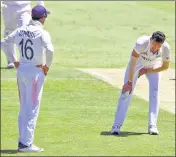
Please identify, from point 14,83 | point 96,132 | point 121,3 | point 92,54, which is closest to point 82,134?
point 96,132

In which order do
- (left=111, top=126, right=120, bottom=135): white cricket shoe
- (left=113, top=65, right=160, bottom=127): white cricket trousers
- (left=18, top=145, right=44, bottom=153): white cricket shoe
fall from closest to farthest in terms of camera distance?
(left=18, top=145, right=44, bottom=153): white cricket shoe, (left=111, top=126, right=120, bottom=135): white cricket shoe, (left=113, top=65, right=160, bottom=127): white cricket trousers

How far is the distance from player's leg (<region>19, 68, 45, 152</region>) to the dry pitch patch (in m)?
4.63

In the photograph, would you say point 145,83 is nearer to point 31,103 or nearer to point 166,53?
point 166,53

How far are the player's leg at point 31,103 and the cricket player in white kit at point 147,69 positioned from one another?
2061 mm

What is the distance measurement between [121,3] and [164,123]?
2014 cm

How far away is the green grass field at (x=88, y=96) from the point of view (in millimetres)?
12617

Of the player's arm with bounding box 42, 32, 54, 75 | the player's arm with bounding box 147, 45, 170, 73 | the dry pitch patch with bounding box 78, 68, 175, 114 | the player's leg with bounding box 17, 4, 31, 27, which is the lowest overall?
the dry pitch patch with bounding box 78, 68, 175, 114

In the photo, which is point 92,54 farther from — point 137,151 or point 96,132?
point 137,151

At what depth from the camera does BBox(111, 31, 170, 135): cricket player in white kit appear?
13278 millimetres

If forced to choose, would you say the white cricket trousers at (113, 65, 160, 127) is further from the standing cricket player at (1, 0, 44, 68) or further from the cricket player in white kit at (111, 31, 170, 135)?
the standing cricket player at (1, 0, 44, 68)

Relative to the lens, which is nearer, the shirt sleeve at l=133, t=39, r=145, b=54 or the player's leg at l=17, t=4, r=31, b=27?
the shirt sleeve at l=133, t=39, r=145, b=54

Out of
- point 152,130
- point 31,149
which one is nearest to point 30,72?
point 31,149

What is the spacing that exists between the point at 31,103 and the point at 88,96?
566cm

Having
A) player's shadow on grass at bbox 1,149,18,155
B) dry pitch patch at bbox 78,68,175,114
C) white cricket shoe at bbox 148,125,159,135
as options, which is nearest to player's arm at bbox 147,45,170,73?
white cricket shoe at bbox 148,125,159,135
